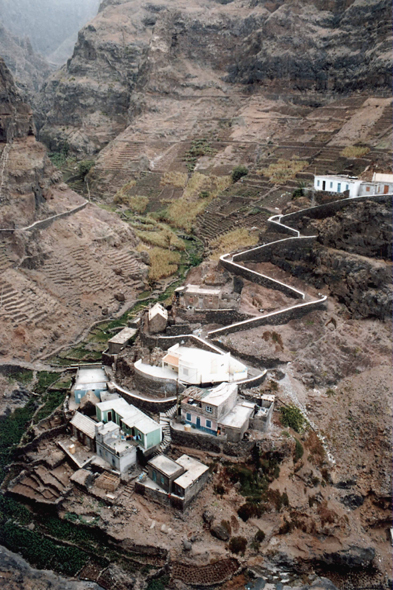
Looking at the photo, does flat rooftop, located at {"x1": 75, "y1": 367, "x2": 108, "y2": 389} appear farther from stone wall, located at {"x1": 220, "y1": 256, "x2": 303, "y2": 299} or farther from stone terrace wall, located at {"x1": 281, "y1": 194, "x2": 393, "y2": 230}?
stone terrace wall, located at {"x1": 281, "y1": 194, "x2": 393, "y2": 230}

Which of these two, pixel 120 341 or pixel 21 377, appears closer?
pixel 21 377

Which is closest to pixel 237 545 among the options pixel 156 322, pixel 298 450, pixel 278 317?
pixel 298 450

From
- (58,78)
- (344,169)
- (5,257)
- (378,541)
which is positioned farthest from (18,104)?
(58,78)

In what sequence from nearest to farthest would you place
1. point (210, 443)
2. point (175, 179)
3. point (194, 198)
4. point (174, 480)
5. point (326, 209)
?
point (174, 480)
point (210, 443)
point (326, 209)
point (194, 198)
point (175, 179)

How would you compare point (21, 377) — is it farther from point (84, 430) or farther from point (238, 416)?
point (238, 416)

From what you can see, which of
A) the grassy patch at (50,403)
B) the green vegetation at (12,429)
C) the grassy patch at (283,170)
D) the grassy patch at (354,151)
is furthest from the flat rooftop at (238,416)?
the grassy patch at (283,170)

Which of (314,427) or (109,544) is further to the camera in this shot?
(314,427)

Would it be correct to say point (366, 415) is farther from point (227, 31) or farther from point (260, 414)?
point (227, 31)
